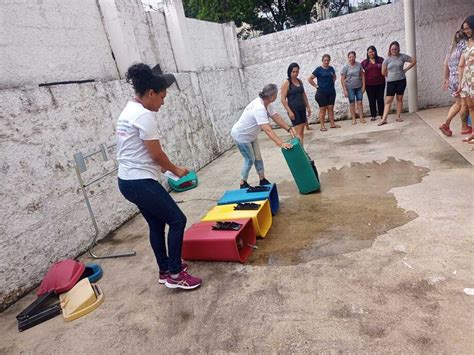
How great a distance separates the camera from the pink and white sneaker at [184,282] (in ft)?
8.93

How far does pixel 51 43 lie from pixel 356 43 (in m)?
6.90

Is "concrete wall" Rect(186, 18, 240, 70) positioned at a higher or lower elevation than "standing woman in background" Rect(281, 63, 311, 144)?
higher

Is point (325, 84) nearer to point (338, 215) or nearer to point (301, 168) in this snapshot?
point (301, 168)

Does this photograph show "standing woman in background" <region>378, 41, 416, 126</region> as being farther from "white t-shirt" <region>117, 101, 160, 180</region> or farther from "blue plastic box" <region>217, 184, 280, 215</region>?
"white t-shirt" <region>117, 101, 160, 180</region>

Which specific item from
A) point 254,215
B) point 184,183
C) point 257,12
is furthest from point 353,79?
point 257,12

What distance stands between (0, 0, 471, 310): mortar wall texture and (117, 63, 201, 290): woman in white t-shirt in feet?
4.45

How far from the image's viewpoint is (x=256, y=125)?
4227 millimetres

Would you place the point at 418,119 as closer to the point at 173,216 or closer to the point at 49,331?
the point at 173,216

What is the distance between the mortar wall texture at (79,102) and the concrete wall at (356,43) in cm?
3

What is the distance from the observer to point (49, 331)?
2.54 metres

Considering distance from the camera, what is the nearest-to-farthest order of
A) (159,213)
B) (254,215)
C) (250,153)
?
(159,213), (254,215), (250,153)

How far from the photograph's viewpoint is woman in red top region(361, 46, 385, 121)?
735 centimetres

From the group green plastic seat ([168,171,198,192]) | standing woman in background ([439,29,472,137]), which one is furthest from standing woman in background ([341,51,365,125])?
green plastic seat ([168,171,198,192])

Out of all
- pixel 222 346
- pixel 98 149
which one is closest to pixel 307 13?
pixel 98 149
